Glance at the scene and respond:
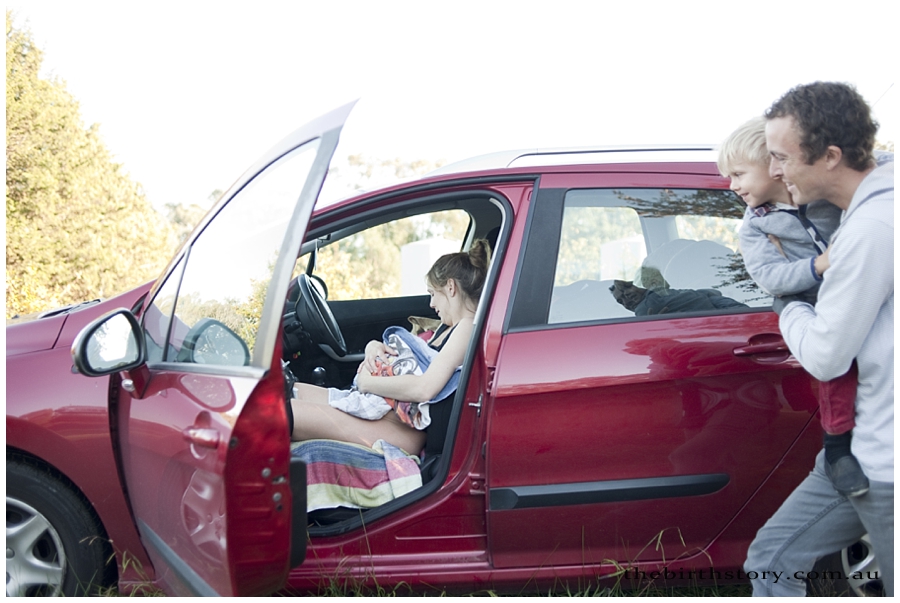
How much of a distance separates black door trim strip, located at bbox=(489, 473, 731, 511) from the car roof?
1.08m

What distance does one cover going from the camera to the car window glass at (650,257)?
93.4 inches

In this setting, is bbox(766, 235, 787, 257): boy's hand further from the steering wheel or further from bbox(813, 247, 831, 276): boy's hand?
the steering wheel

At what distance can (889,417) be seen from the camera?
1634mm

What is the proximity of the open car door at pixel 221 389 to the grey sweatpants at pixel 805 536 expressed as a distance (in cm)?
120

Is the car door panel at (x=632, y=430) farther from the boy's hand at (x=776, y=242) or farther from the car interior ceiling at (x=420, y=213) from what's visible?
the boy's hand at (x=776, y=242)

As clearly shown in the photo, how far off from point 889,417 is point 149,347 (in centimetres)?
193

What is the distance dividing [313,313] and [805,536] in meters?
2.35

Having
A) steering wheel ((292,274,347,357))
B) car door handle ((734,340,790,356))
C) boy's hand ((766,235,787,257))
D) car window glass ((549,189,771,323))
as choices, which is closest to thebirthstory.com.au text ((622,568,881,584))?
car door handle ((734,340,790,356))

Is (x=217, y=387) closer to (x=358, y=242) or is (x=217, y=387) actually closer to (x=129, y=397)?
(x=129, y=397)

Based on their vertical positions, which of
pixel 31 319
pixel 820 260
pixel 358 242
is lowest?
pixel 358 242

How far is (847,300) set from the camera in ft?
5.09

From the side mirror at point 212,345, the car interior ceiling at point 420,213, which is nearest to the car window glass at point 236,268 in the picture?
the side mirror at point 212,345

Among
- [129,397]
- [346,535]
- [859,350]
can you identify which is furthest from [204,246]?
[859,350]

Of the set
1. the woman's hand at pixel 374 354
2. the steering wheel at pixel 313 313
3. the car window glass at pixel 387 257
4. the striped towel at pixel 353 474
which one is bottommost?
the car window glass at pixel 387 257
